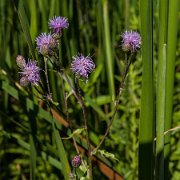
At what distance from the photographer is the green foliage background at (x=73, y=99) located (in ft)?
4.57

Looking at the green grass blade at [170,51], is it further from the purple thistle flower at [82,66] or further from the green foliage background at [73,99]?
the green foliage background at [73,99]

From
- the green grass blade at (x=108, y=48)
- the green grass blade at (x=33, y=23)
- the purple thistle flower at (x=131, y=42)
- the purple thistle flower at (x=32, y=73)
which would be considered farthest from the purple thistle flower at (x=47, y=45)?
the green grass blade at (x=108, y=48)

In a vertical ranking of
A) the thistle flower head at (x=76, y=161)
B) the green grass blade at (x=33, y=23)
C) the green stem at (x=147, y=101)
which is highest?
the green grass blade at (x=33, y=23)

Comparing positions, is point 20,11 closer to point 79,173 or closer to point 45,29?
point 79,173

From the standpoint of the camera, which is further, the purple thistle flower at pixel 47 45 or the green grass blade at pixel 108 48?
the green grass blade at pixel 108 48

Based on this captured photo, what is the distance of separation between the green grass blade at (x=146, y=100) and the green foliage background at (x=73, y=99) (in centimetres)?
33

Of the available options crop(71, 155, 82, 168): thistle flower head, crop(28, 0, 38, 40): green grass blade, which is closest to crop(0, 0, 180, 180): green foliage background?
crop(28, 0, 38, 40): green grass blade

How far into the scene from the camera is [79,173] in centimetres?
100

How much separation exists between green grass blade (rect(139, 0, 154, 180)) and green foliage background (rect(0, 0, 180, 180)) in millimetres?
327

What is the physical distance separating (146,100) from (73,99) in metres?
0.85

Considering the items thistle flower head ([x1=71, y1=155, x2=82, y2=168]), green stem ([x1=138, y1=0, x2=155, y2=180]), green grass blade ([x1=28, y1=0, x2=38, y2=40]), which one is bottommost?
thistle flower head ([x1=71, y1=155, x2=82, y2=168])

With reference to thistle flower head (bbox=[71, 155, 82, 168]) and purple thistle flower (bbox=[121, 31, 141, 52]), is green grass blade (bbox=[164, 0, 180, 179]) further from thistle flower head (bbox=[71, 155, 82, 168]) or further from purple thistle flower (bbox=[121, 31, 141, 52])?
thistle flower head (bbox=[71, 155, 82, 168])

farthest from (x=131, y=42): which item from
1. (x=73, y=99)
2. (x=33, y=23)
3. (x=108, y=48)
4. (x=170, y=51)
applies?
(x=73, y=99)

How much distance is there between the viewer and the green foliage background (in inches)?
54.9
